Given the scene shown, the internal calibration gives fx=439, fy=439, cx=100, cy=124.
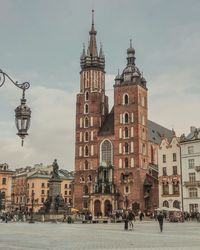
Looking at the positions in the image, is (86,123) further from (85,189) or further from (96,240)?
(96,240)

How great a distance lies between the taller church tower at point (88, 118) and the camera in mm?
87925

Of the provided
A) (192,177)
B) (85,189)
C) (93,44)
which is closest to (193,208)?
(192,177)

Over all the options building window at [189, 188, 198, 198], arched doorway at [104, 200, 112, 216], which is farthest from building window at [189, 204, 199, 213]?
arched doorway at [104, 200, 112, 216]

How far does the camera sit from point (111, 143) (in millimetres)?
87438

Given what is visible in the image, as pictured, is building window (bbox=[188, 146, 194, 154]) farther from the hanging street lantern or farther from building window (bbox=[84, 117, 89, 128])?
the hanging street lantern

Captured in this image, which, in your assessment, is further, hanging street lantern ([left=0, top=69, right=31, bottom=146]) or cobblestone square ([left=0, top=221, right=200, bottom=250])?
cobblestone square ([left=0, top=221, right=200, bottom=250])

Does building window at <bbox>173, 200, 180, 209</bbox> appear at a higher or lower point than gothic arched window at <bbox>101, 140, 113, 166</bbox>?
lower

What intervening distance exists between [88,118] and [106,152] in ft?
28.6

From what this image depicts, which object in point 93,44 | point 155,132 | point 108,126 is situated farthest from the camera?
point 93,44

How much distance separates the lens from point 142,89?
89938mm

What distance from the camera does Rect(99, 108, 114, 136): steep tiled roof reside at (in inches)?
3506

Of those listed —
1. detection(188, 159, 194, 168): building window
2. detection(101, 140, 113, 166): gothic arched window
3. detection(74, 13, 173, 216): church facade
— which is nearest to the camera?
detection(188, 159, 194, 168): building window

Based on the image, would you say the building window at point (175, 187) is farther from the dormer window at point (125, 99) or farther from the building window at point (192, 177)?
the dormer window at point (125, 99)

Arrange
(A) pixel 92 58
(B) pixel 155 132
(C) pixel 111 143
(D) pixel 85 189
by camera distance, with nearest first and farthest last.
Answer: (C) pixel 111 143 → (D) pixel 85 189 → (A) pixel 92 58 → (B) pixel 155 132
